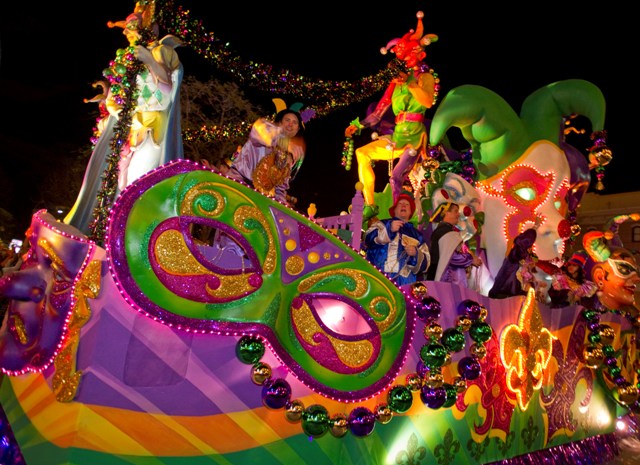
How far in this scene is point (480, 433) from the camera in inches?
143

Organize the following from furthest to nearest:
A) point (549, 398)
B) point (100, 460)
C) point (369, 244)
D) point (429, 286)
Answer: point (549, 398) → point (369, 244) → point (429, 286) → point (100, 460)

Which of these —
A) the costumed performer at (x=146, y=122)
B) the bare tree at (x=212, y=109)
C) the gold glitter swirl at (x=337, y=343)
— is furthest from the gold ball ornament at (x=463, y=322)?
the bare tree at (x=212, y=109)

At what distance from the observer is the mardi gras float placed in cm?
246

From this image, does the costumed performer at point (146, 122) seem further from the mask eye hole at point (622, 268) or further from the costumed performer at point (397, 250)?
the mask eye hole at point (622, 268)

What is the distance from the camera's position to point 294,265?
9.14ft

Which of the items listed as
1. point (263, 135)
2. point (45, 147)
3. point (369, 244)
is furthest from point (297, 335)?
point (45, 147)

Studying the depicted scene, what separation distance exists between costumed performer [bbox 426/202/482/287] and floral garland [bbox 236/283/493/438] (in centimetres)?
76

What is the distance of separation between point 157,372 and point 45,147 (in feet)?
59.1

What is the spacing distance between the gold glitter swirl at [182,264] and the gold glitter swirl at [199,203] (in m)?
0.12

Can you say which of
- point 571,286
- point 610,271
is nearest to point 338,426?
point 571,286

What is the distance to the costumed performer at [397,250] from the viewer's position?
3.93 metres

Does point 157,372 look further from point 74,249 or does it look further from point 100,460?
point 74,249

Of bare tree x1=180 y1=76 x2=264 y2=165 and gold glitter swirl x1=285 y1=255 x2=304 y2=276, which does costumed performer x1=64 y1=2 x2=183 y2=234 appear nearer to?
gold glitter swirl x1=285 y1=255 x2=304 y2=276

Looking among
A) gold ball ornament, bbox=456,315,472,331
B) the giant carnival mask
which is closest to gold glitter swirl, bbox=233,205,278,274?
gold ball ornament, bbox=456,315,472,331
